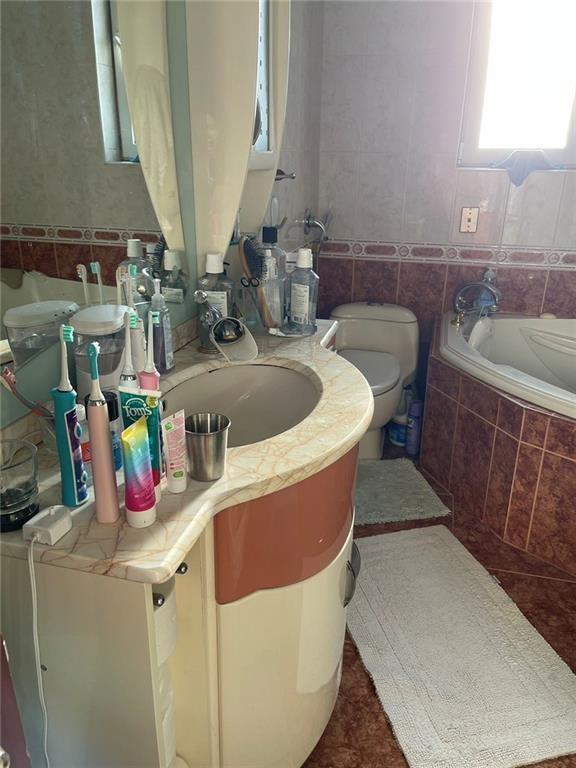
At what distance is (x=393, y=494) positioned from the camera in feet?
7.46

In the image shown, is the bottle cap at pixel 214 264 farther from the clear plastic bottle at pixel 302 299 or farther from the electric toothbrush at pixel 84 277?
the electric toothbrush at pixel 84 277

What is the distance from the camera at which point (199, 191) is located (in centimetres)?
145

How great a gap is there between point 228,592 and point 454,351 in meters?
1.61

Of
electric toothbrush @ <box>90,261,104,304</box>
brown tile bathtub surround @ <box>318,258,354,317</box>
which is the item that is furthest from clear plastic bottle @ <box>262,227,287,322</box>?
brown tile bathtub surround @ <box>318,258,354,317</box>

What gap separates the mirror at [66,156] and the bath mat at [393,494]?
1.36 metres

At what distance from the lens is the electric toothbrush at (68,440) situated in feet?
2.44

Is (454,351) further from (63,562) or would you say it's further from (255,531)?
(63,562)

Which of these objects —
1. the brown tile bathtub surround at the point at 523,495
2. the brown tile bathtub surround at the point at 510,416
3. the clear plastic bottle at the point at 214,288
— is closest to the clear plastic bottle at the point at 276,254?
the clear plastic bottle at the point at 214,288

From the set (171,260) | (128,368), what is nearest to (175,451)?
(128,368)

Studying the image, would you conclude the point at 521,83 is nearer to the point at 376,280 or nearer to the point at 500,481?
the point at 376,280

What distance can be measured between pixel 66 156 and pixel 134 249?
0.26 meters

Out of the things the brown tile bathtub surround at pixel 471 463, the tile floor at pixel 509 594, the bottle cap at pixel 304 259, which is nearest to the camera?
the tile floor at pixel 509 594

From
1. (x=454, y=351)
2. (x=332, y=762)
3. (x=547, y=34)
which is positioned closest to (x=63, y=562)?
(x=332, y=762)

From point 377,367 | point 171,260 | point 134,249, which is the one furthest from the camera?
point 377,367
